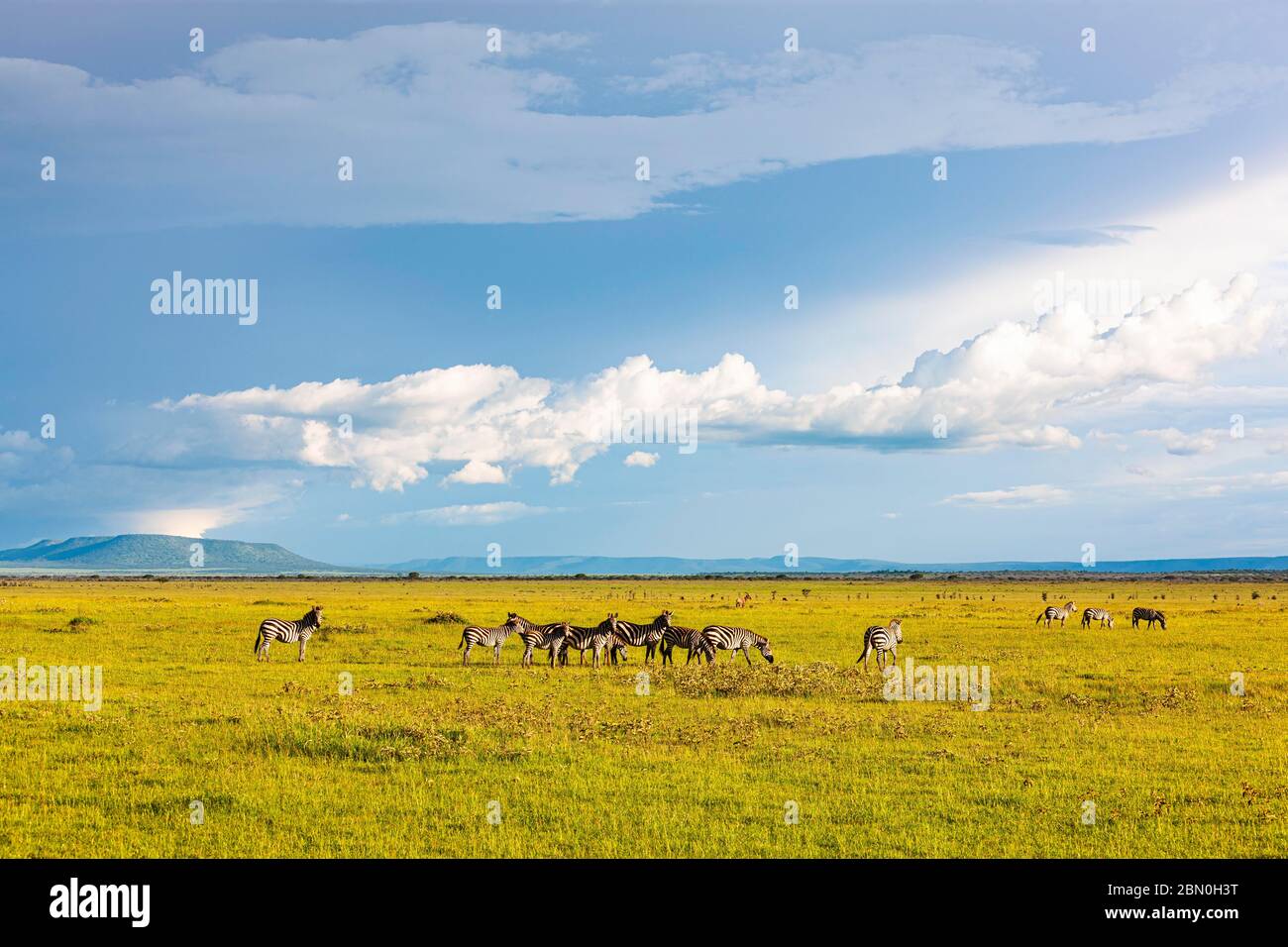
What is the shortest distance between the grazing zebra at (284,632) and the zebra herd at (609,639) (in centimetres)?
616

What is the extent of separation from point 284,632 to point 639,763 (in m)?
23.1

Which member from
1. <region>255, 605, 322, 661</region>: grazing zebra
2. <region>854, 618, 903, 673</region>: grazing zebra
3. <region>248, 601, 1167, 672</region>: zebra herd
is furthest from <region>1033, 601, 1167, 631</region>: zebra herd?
<region>255, 605, 322, 661</region>: grazing zebra

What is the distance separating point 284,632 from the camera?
3731cm

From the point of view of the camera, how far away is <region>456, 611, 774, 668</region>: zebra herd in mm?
33875

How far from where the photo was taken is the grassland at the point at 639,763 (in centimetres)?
1391

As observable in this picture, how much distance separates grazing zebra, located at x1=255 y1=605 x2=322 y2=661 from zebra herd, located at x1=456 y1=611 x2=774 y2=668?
6.16 m

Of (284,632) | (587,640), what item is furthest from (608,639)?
(284,632)

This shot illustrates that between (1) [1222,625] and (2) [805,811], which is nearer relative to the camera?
(2) [805,811]

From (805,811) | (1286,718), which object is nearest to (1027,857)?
(805,811)

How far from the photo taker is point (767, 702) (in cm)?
2558
